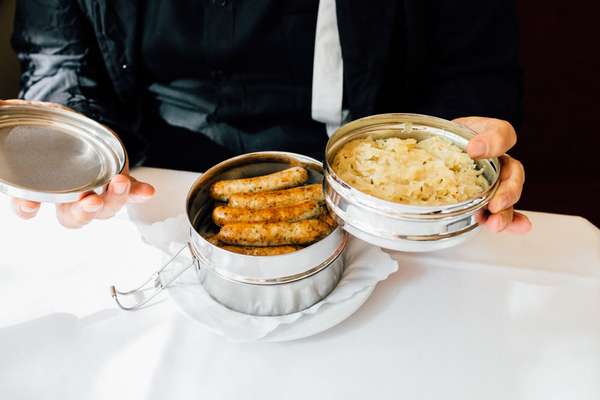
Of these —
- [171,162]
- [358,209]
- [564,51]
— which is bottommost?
[171,162]

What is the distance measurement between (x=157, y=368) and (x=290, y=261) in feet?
0.94

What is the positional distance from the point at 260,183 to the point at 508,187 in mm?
442

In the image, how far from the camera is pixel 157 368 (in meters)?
0.89

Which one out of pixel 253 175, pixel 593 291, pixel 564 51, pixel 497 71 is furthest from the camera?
pixel 564 51

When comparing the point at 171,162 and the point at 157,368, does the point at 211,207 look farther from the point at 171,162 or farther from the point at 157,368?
the point at 171,162

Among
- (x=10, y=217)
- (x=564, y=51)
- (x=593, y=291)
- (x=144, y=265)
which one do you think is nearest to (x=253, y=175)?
(x=144, y=265)

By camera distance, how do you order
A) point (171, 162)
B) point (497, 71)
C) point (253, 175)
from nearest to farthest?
point (253, 175) < point (497, 71) < point (171, 162)

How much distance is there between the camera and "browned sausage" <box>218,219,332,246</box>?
929 millimetres

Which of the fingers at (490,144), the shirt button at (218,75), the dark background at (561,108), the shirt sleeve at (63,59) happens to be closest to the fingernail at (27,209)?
the shirt sleeve at (63,59)

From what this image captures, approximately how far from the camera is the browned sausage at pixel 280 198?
99cm

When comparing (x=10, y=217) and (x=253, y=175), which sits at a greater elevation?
(x=253, y=175)

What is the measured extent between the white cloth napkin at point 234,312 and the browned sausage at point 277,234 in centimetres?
11

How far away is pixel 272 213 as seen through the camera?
977 mm

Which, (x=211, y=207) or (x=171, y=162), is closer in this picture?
(x=211, y=207)
